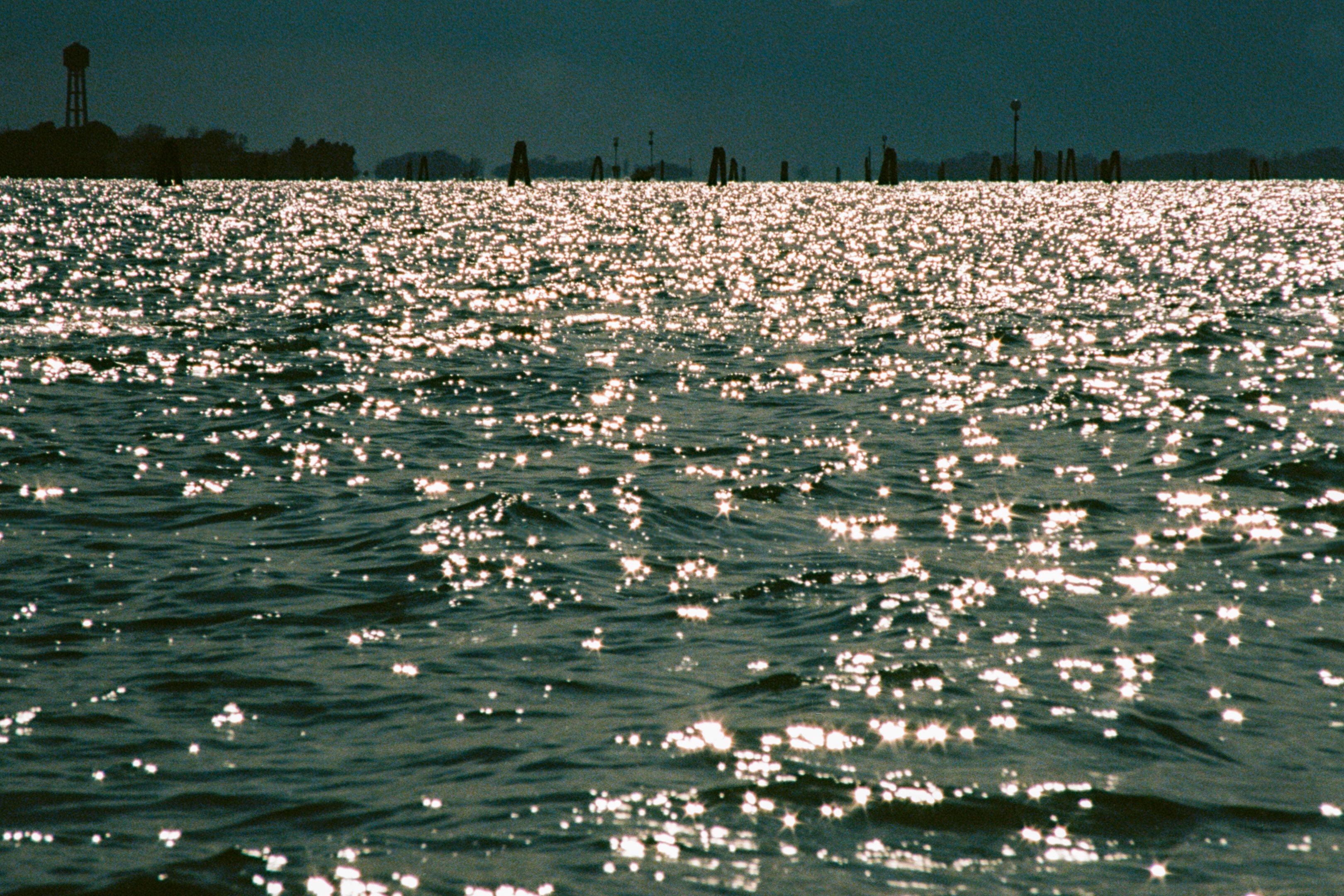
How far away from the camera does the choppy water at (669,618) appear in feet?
17.7

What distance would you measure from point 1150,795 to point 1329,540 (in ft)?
16.6

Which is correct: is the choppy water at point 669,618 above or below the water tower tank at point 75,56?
below

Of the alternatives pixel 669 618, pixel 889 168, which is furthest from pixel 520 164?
pixel 669 618

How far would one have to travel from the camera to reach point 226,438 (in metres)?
13.9

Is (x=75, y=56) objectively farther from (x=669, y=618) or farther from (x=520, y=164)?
(x=669, y=618)

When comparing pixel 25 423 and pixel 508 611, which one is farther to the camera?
pixel 25 423

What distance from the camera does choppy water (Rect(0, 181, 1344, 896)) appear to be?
5410mm

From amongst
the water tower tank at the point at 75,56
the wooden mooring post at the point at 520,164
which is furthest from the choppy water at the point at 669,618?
the water tower tank at the point at 75,56

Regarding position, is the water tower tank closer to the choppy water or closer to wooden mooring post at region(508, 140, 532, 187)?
wooden mooring post at region(508, 140, 532, 187)

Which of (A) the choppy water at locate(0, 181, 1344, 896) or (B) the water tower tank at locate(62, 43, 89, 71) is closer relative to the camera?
(A) the choppy water at locate(0, 181, 1344, 896)

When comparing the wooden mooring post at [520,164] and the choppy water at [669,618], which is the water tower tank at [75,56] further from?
the choppy water at [669,618]

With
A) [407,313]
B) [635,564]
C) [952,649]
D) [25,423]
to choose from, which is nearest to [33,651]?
[635,564]

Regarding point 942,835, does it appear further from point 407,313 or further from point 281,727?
point 407,313

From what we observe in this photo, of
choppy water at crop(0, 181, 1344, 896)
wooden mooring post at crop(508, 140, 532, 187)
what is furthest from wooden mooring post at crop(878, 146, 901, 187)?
choppy water at crop(0, 181, 1344, 896)
